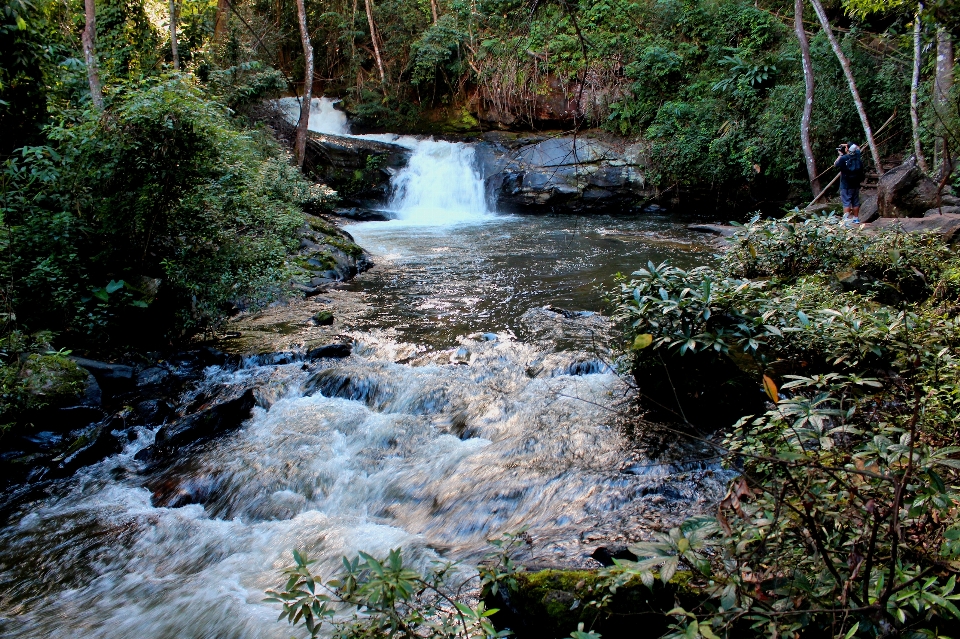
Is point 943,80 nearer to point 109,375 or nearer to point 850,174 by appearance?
point 850,174

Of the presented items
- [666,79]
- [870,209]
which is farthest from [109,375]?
[666,79]

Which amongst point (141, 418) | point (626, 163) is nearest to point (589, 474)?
point (141, 418)

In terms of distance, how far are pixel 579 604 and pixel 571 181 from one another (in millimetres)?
17678

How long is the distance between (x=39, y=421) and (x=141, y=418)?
90 cm

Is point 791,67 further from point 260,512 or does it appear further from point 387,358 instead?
point 260,512

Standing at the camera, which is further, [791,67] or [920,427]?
[791,67]

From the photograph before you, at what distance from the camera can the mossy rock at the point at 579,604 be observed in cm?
249

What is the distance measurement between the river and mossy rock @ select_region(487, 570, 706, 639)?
22.6 inches

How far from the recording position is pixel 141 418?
6066 mm

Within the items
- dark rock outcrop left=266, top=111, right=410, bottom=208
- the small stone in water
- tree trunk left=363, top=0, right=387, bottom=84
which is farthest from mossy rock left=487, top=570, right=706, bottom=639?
tree trunk left=363, top=0, right=387, bottom=84

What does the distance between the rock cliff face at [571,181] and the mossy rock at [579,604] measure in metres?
17.4

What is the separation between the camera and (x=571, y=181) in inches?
744

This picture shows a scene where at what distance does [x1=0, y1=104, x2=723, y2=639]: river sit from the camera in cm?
379

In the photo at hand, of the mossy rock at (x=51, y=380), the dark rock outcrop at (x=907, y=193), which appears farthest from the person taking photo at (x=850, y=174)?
the mossy rock at (x=51, y=380)
